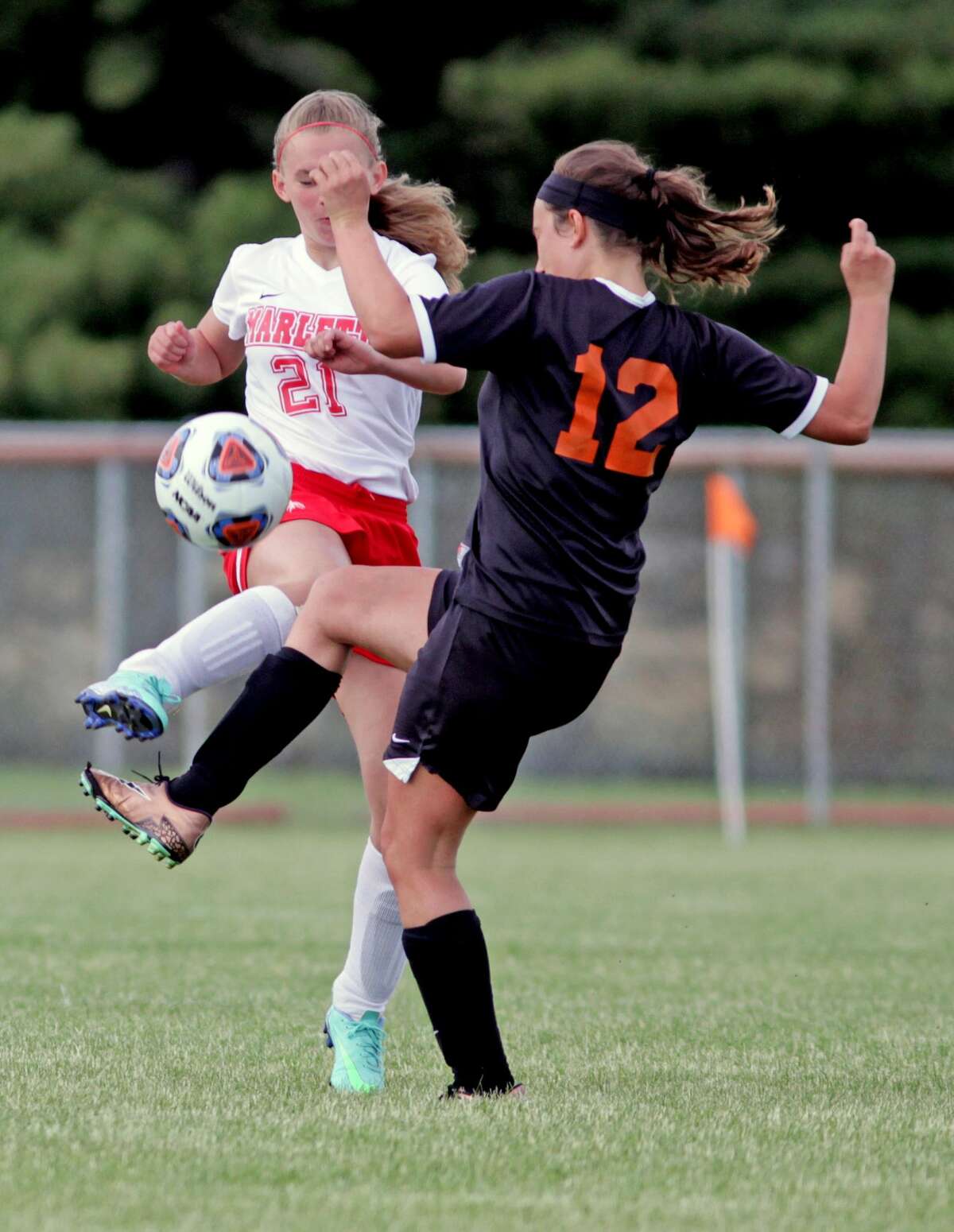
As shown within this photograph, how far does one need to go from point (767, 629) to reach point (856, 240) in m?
11.4

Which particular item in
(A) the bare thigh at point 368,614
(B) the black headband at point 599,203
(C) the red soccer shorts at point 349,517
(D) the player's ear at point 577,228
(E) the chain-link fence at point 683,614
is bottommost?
(E) the chain-link fence at point 683,614

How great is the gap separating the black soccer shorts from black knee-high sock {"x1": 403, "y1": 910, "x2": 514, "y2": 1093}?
27cm

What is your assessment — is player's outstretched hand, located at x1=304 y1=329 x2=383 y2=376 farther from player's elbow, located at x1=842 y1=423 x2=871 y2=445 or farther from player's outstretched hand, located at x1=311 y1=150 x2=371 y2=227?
player's elbow, located at x1=842 y1=423 x2=871 y2=445

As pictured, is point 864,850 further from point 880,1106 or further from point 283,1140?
point 283,1140

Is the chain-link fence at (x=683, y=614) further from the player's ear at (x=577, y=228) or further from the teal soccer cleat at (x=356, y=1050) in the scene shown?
the player's ear at (x=577, y=228)

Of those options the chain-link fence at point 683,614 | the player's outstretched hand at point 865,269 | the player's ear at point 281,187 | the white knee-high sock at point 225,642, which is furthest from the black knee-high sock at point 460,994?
the chain-link fence at point 683,614

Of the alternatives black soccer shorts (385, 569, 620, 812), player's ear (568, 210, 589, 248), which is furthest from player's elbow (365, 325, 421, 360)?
black soccer shorts (385, 569, 620, 812)

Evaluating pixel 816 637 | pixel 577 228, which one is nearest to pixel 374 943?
pixel 577 228

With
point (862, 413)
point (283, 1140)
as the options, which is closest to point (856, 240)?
point (862, 413)

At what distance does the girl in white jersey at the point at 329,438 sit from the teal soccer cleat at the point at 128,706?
9 centimetres

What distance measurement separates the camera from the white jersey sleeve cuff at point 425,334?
3.75 meters

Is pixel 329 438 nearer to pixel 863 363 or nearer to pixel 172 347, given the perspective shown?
pixel 172 347

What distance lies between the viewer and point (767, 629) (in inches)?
603

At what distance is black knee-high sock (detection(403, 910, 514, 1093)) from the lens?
3984mm
